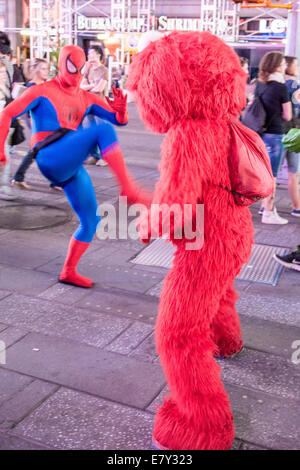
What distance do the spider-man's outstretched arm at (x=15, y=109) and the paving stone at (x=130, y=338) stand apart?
Answer: 1503 mm

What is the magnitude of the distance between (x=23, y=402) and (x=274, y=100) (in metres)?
4.34

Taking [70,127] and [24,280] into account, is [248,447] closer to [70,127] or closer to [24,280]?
[24,280]

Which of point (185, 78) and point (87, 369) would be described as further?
point (87, 369)

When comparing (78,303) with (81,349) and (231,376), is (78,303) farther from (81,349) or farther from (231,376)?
(231,376)

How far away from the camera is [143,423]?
98.6 inches

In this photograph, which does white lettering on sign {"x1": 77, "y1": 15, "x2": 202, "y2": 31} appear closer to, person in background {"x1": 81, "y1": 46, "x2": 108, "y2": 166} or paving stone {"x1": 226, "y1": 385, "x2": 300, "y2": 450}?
person in background {"x1": 81, "y1": 46, "x2": 108, "y2": 166}

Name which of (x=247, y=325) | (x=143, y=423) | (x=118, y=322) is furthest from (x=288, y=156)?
(x=143, y=423)

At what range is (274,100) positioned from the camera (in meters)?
5.74

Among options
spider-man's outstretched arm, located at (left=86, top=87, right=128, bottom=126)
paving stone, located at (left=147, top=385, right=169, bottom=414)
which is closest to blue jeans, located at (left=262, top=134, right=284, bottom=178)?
spider-man's outstretched arm, located at (left=86, top=87, right=128, bottom=126)

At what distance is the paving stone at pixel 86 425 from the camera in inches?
92.6

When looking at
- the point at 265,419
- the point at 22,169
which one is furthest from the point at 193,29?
the point at 265,419

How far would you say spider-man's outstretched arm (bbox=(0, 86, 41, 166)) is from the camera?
146 inches

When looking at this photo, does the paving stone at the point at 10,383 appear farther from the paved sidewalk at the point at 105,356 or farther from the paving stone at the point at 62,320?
the paving stone at the point at 62,320
